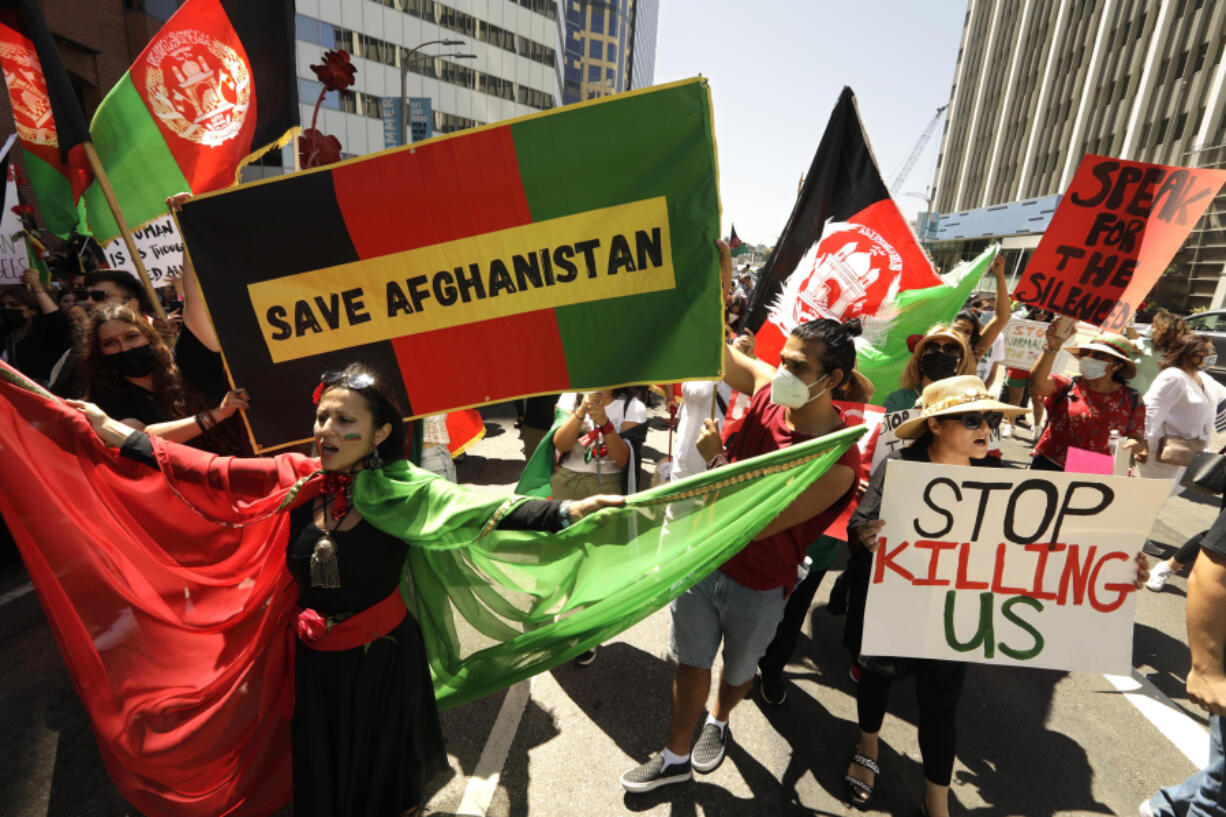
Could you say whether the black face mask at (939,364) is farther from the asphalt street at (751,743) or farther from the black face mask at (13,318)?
the black face mask at (13,318)

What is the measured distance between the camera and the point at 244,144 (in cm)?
368

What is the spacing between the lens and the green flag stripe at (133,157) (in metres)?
3.72

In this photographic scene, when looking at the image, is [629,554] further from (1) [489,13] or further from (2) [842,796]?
(1) [489,13]

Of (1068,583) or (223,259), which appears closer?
(1068,583)

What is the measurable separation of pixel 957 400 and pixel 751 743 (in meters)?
1.96

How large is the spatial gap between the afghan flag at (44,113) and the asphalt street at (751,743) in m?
2.84

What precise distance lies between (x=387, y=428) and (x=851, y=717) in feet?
9.39

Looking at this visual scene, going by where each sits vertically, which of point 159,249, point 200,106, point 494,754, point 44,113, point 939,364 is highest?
point 44,113

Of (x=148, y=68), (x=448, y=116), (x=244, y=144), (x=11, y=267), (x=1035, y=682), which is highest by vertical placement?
(x=448, y=116)

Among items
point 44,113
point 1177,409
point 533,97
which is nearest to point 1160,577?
point 1177,409

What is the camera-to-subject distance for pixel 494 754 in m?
2.73

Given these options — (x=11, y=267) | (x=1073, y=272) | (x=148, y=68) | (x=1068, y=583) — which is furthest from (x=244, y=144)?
(x=1073, y=272)

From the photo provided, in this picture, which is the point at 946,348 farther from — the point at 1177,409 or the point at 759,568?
the point at 1177,409

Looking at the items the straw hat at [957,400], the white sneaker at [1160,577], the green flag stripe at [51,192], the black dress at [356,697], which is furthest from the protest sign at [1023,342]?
the green flag stripe at [51,192]
